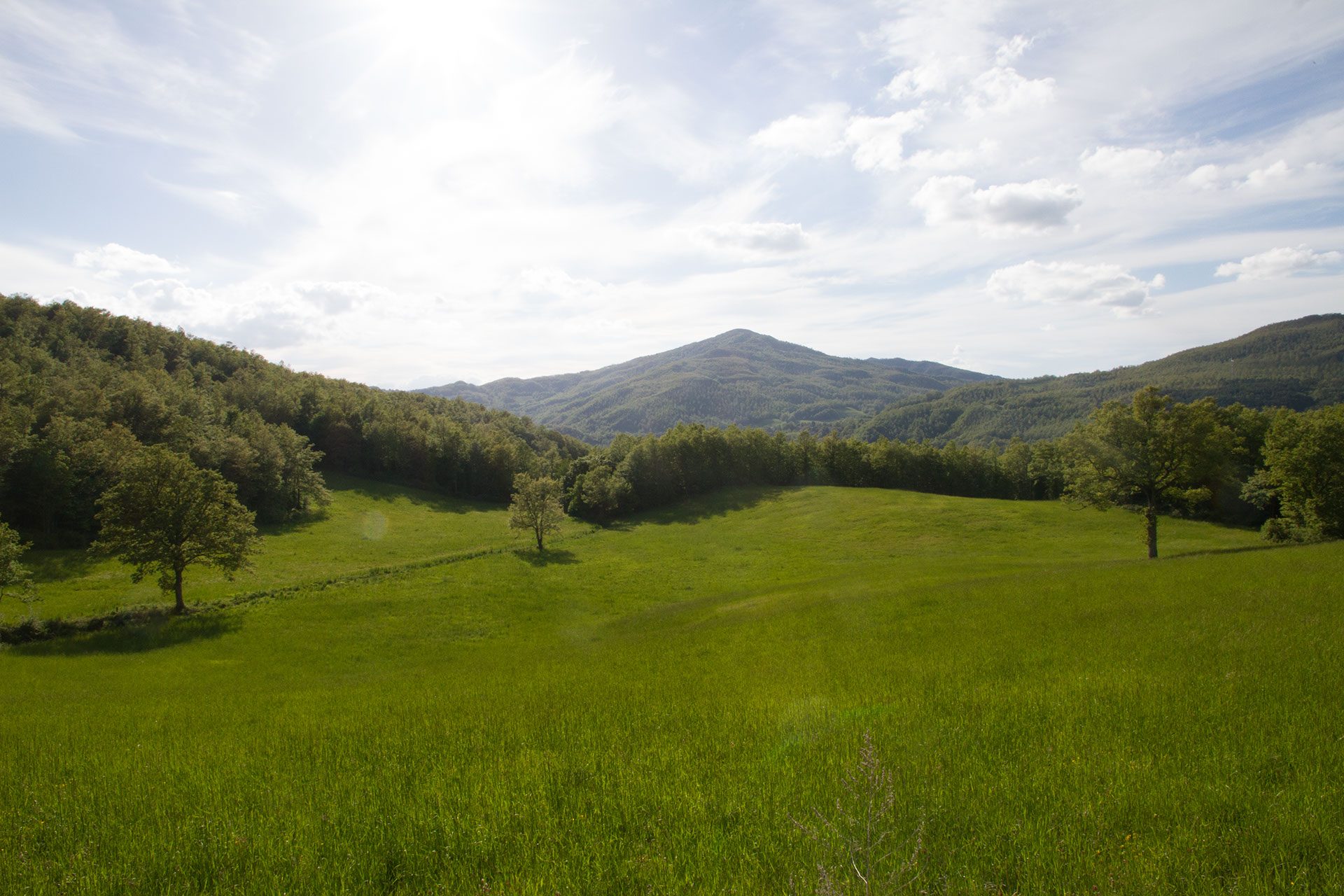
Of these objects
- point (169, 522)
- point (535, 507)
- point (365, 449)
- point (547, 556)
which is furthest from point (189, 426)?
point (547, 556)

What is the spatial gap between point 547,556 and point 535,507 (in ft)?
21.9

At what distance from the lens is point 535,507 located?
2640 inches

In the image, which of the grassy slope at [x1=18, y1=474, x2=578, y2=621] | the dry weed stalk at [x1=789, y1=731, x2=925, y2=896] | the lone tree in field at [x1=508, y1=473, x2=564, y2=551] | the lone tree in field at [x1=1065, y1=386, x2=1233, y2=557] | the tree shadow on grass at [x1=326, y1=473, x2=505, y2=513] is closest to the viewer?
the dry weed stalk at [x1=789, y1=731, x2=925, y2=896]

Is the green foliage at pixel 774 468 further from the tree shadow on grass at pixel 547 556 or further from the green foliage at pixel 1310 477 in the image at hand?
the green foliage at pixel 1310 477

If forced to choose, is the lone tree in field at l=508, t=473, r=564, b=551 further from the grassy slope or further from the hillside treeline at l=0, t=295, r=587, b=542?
the hillside treeline at l=0, t=295, r=587, b=542

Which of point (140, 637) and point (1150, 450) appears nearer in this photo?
point (140, 637)

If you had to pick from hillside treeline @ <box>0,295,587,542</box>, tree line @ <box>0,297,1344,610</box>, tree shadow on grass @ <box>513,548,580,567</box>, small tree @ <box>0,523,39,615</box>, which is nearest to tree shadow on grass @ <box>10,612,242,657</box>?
tree line @ <box>0,297,1344,610</box>

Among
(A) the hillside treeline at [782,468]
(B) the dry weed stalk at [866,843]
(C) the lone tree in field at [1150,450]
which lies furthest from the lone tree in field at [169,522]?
(C) the lone tree in field at [1150,450]

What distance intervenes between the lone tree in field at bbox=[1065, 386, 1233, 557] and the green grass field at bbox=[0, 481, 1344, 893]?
47.2ft

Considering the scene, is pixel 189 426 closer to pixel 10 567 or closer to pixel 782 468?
pixel 10 567

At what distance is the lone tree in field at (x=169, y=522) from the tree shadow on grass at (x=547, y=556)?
2606cm

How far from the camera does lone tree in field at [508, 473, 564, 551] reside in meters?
67.2

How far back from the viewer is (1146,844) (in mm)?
4738

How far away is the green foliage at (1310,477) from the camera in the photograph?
1550 inches
